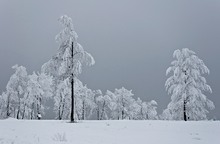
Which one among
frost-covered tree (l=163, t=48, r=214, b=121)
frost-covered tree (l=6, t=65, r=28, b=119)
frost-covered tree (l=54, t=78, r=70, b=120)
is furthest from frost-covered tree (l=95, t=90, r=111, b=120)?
frost-covered tree (l=163, t=48, r=214, b=121)

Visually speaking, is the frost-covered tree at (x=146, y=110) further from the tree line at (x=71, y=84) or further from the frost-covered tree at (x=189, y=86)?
the frost-covered tree at (x=189, y=86)

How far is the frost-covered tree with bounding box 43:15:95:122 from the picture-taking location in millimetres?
23500

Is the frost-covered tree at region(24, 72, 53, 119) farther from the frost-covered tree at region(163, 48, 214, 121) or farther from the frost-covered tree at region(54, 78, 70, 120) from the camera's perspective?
the frost-covered tree at region(163, 48, 214, 121)

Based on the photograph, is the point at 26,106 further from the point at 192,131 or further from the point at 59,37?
the point at 192,131

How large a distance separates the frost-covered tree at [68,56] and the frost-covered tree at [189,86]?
40.5 feet

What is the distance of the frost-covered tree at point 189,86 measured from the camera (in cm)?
2952

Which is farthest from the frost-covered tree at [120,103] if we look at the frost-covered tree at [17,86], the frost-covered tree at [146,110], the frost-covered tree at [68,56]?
the frost-covered tree at [68,56]

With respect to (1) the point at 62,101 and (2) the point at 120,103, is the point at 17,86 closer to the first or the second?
(1) the point at 62,101

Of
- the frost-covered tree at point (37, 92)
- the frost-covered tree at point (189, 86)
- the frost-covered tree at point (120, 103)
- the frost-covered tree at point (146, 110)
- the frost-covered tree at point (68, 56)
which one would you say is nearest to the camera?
the frost-covered tree at point (68, 56)

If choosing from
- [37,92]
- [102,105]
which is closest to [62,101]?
[37,92]

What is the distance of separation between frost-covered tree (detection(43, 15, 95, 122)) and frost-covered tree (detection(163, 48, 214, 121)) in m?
12.4

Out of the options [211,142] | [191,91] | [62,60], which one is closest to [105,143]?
[211,142]

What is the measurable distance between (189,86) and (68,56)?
15381 mm

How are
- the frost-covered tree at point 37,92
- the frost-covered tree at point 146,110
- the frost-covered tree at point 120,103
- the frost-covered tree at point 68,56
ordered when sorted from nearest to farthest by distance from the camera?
the frost-covered tree at point 68,56
the frost-covered tree at point 37,92
the frost-covered tree at point 120,103
the frost-covered tree at point 146,110
